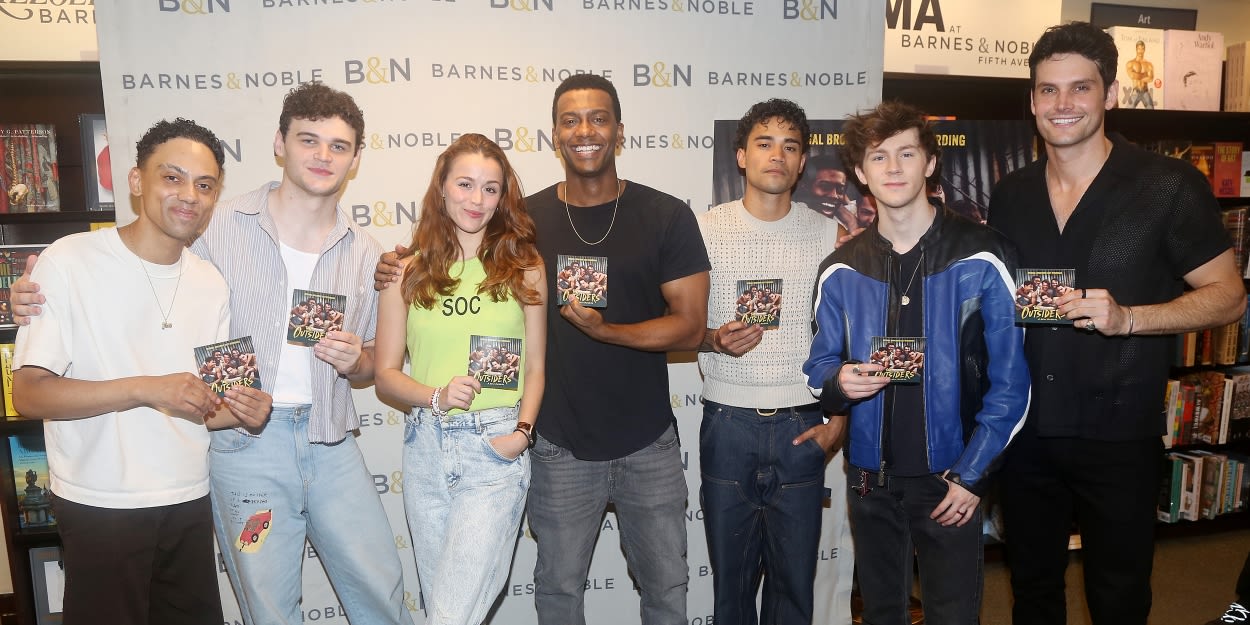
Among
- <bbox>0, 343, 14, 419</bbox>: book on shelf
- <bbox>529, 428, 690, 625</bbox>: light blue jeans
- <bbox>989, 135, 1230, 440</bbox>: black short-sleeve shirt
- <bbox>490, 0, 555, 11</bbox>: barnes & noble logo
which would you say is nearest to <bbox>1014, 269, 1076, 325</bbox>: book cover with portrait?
<bbox>989, 135, 1230, 440</bbox>: black short-sleeve shirt

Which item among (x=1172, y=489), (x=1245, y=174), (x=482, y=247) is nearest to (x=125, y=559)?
(x=482, y=247)

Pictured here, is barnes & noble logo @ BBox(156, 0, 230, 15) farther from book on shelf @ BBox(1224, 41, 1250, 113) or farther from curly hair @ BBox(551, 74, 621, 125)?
book on shelf @ BBox(1224, 41, 1250, 113)

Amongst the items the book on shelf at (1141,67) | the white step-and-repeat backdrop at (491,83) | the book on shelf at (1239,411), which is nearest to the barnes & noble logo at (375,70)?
the white step-and-repeat backdrop at (491,83)

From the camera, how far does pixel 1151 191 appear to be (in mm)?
2672

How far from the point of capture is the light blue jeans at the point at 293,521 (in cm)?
260

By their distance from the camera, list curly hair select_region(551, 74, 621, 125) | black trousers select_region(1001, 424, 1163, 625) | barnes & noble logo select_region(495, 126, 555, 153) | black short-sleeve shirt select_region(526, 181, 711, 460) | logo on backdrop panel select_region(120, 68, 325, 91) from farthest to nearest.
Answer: barnes & noble logo select_region(495, 126, 555, 153) < logo on backdrop panel select_region(120, 68, 325, 91) < curly hair select_region(551, 74, 621, 125) < black short-sleeve shirt select_region(526, 181, 711, 460) < black trousers select_region(1001, 424, 1163, 625)

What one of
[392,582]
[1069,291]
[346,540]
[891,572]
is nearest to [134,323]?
[346,540]

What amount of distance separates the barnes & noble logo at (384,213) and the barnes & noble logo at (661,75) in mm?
1235

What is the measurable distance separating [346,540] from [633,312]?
1.34 m

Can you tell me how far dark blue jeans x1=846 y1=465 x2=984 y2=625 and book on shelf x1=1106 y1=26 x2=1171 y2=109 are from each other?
11.8ft

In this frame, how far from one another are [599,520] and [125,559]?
1.60 meters

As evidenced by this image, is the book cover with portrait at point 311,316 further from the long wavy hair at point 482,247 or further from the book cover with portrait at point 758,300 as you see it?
the book cover with portrait at point 758,300

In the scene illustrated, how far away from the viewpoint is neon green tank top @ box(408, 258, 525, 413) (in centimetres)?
256

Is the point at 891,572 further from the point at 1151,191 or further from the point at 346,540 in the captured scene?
the point at 346,540
